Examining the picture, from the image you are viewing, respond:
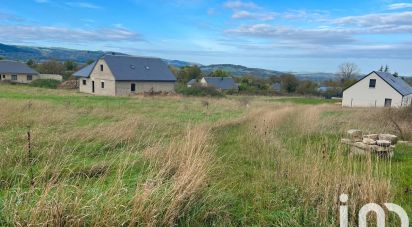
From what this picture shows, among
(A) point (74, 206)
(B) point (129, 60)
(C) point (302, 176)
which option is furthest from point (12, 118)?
(B) point (129, 60)

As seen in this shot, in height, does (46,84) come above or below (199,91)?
above

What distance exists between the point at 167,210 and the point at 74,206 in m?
0.99

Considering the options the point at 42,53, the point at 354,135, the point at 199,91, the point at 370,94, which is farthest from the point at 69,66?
the point at 42,53

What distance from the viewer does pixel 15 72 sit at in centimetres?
6016

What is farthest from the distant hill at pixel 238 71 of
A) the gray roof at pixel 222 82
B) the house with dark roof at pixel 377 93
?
the house with dark roof at pixel 377 93

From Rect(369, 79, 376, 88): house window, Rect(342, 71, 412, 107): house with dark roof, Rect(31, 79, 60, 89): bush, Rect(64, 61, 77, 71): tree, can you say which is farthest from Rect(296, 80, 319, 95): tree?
Rect(64, 61, 77, 71): tree

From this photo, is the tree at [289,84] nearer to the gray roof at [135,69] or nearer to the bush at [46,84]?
the gray roof at [135,69]

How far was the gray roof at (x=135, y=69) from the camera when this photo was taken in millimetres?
41375

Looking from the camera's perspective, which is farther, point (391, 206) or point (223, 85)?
point (223, 85)

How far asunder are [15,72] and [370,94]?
61.3m

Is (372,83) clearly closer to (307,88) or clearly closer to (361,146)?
(307,88)

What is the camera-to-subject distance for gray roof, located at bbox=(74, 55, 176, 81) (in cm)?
4138

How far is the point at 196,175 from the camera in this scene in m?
4.21

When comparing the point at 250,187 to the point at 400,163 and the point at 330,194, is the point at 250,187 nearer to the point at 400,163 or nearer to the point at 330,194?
the point at 330,194
